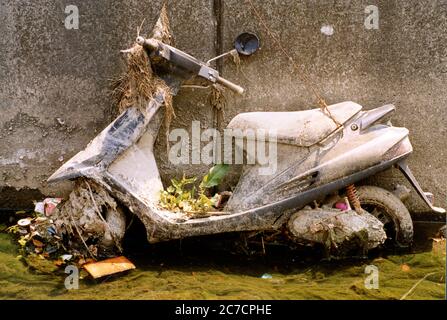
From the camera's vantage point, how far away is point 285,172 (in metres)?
4.16

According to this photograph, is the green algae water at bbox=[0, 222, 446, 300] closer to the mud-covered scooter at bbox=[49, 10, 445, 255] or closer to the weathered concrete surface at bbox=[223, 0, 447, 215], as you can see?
the mud-covered scooter at bbox=[49, 10, 445, 255]

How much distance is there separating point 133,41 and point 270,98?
4.23 ft

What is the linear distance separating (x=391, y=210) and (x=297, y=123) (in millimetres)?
1043

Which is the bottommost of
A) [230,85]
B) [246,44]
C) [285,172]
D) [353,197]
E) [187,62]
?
[353,197]

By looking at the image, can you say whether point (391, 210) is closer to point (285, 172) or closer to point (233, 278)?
point (285, 172)

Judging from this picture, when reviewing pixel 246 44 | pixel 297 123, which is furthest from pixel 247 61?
pixel 297 123

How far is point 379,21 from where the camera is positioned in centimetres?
466

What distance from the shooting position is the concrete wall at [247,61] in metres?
4.67

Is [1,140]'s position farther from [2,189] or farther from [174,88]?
[174,88]

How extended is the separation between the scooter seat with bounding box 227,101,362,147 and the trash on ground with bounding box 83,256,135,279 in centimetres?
131

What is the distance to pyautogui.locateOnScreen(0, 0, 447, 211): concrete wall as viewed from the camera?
467 cm

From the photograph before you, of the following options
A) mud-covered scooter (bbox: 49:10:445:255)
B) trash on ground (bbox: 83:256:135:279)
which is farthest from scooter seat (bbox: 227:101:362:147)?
trash on ground (bbox: 83:256:135:279)
